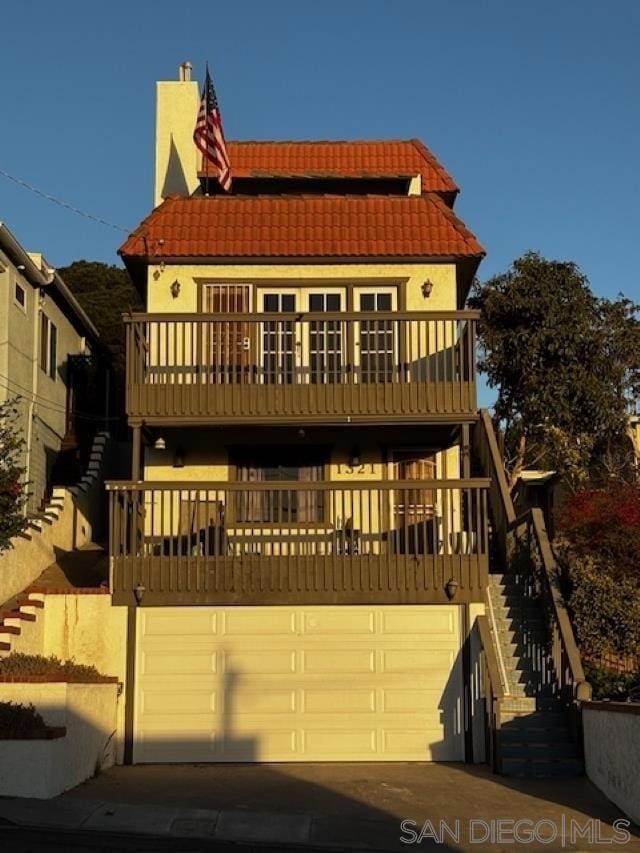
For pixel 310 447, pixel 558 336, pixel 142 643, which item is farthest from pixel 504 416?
pixel 142 643

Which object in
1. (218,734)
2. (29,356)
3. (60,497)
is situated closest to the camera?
(218,734)

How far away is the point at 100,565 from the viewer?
1891 centimetres

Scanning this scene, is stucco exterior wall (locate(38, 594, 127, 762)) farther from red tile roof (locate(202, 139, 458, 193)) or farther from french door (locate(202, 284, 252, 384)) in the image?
red tile roof (locate(202, 139, 458, 193))

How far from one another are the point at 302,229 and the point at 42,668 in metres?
8.77

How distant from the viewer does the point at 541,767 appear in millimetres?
13680

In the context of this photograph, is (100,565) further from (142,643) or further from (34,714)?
(34,714)

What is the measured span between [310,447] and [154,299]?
3.45 metres

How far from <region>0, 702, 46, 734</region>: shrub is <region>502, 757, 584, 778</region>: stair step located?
5.53m

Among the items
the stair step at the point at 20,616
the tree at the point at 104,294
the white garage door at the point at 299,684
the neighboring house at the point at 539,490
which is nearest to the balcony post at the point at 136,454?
the white garage door at the point at 299,684

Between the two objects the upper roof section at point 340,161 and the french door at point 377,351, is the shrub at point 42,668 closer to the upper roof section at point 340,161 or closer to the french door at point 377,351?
the french door at point 377,351

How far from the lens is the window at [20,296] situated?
2150 cm

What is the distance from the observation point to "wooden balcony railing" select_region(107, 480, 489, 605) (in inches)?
620

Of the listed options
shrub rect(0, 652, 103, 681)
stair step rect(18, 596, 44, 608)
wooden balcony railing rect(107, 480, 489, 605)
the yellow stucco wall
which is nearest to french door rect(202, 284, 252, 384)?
wooden balcony railing rect(107, 480, 489, 605)

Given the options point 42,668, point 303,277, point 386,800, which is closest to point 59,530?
point 303,277
